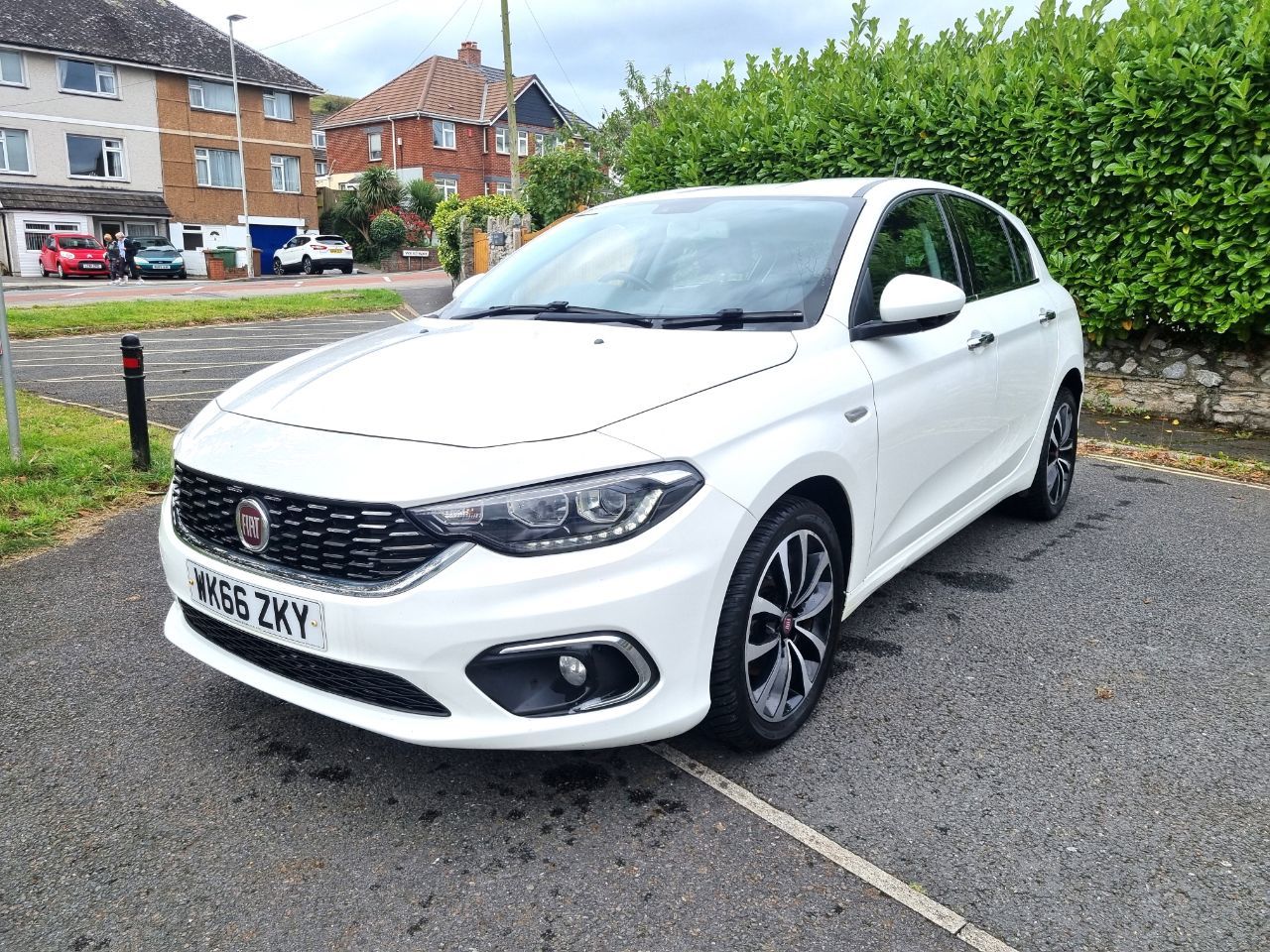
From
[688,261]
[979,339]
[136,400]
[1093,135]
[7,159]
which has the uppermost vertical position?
[7,159]

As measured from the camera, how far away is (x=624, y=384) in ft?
8.74

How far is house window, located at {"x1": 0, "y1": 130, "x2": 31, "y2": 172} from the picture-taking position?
121 feet

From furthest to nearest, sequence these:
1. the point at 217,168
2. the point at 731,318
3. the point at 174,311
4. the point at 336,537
A: the point at 217,168
the point at 174,311
the point at 731,318
the point at 336,537

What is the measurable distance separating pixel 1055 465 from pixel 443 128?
51.9m

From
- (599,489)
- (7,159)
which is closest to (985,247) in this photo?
(599,489)

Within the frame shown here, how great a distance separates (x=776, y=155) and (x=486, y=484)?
824cm

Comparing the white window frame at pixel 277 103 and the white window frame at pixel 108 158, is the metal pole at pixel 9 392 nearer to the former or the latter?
the white window frame at pixel 108 158

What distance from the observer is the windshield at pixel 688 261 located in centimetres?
335

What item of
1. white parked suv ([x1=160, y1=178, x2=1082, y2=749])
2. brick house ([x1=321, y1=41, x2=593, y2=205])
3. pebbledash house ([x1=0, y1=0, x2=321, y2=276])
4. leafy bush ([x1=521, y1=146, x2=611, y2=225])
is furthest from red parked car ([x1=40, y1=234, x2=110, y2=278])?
white parked suv ([x1=160, y1=178, x2=1082, y2=749])

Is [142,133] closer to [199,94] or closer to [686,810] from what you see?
[199,94]

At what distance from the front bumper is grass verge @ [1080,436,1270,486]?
551 centimetres

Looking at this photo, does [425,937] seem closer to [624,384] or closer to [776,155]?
[624,384]

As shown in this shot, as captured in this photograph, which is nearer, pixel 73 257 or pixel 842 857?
pixel 842 857

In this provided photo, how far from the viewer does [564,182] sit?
2088 cm
